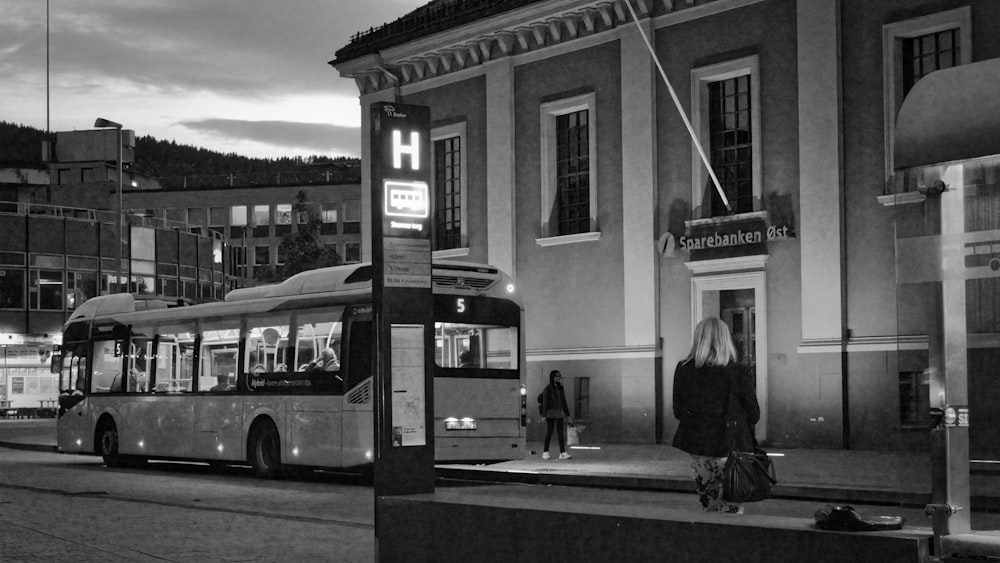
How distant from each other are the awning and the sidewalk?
29.2 ft

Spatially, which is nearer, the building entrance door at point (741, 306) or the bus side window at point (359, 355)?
the bus side window at point (359, 355)

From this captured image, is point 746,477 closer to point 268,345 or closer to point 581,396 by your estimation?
point 268,345

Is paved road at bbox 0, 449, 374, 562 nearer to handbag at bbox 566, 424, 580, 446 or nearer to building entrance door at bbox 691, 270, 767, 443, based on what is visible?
handbag at bbox 566, 424, 580, 446

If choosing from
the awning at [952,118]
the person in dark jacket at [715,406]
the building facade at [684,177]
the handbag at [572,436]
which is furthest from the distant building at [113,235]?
the awning at [952,118]

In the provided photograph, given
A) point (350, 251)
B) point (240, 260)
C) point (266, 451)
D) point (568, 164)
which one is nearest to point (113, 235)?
point (350, 251)

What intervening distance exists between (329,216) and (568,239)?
7781cm

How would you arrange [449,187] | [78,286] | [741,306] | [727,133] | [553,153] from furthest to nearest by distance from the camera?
1. [78,286]
2. [449,187]
3. [553,153]
4. [727,133]
5. [741,306]

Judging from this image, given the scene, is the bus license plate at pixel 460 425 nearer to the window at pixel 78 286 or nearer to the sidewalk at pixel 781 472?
the sidewalk at pixel 781 472

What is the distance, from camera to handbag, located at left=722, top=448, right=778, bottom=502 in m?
9.23

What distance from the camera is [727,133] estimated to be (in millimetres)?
29250

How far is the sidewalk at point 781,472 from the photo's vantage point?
17578 millimetres

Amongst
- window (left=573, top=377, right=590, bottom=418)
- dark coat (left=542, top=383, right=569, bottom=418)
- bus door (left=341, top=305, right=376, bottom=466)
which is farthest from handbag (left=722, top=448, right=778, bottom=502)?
window (left=573, top=377, right=590, bottom=418)

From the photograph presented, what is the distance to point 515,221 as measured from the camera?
33938mm

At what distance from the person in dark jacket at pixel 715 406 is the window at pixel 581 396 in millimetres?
21825
